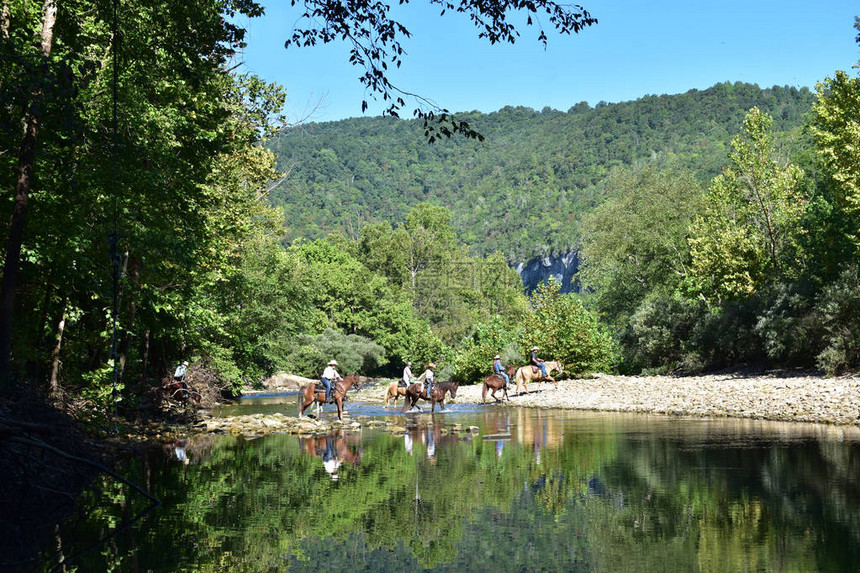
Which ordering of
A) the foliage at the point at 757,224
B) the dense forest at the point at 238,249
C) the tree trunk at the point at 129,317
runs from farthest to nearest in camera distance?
the foliage at the point at 757,224
the tree trunk at the point at 129,317
the dense forest at the point at 238,249

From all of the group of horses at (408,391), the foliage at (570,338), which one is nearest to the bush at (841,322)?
the group of horses at (408,391)

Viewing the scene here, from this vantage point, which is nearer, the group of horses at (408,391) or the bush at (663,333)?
the group of horses at (408,391)

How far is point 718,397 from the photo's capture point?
2525 cm

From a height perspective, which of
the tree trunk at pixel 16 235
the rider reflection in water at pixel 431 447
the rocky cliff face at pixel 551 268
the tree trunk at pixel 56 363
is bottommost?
the rider reflection in water at pixel 431 447

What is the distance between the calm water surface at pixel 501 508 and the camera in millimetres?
6938

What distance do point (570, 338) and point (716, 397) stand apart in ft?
58.1

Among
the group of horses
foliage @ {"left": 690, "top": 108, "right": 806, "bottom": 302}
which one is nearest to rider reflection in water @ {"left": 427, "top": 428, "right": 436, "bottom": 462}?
the group of horses

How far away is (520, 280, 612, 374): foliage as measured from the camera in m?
42.8

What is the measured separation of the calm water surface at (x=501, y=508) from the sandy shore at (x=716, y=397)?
372 centimetres

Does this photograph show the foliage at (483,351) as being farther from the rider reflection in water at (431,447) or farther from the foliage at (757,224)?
the rider reflection in water at (431,447)

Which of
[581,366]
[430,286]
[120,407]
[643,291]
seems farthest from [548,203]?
[120,407]

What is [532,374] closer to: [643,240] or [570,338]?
[570,338]

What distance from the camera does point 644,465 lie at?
40.5 ft

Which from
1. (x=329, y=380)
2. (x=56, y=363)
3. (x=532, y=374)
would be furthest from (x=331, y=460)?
(x=532, y=374)
